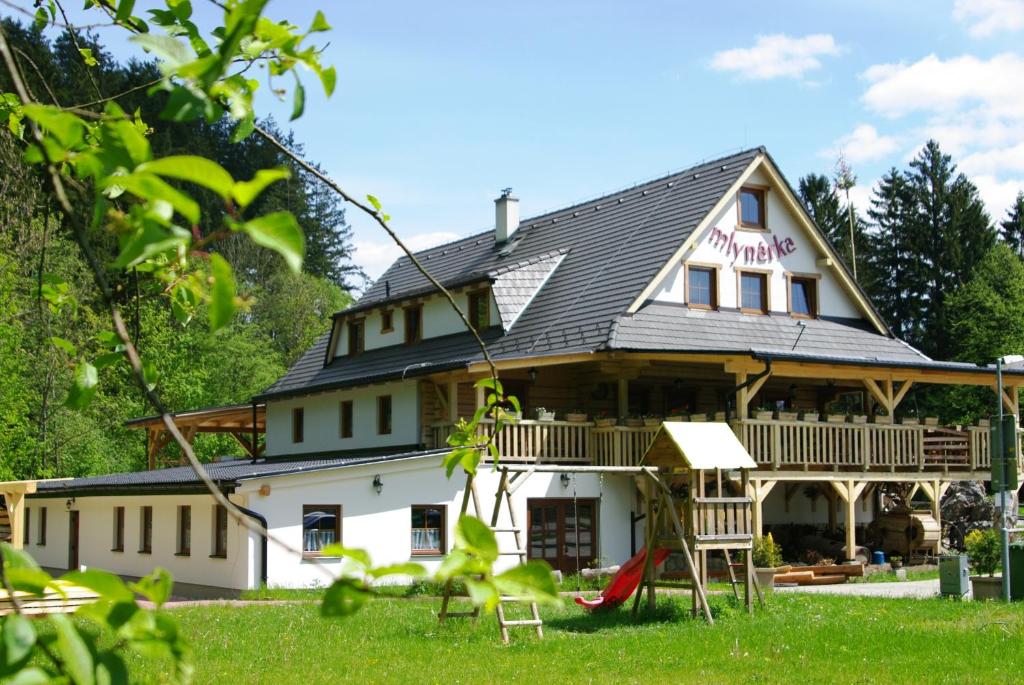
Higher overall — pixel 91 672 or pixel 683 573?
pixel 91 672

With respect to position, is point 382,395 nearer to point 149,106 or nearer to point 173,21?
point 173,21

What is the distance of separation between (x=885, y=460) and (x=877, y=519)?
1.94 m

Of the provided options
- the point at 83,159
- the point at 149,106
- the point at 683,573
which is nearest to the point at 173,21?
the point at 83,159

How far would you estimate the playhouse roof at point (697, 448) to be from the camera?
55.7 feet

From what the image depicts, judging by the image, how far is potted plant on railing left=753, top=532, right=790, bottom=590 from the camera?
21.8 meters

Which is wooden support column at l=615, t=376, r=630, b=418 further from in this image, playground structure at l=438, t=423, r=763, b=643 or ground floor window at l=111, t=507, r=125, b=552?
ground floor window at l=111, t=507, r=125, b=552

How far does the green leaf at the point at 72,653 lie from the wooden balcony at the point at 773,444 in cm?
2255

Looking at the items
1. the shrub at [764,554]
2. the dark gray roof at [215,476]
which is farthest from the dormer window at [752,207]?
the dark gray roof at [215,476]

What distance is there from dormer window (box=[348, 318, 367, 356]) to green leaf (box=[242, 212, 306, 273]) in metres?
32.1

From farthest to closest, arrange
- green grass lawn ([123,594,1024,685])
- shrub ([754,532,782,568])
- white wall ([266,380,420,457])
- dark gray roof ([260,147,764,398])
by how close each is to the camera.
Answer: white wall ([266,380,420,457])
dark gray roof ([260,147,764,398])
shrub ([754,532,782,568])
green grass lawn ([123,594,1024,685])

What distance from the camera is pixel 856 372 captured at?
85.6 feet

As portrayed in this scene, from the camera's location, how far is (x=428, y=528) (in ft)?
81.6

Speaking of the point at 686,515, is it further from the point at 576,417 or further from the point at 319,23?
the point at 319,23

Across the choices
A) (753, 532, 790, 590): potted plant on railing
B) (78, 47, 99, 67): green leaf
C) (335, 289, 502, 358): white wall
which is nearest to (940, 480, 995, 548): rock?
(753, 532, 790, 590): potted plant on railing
